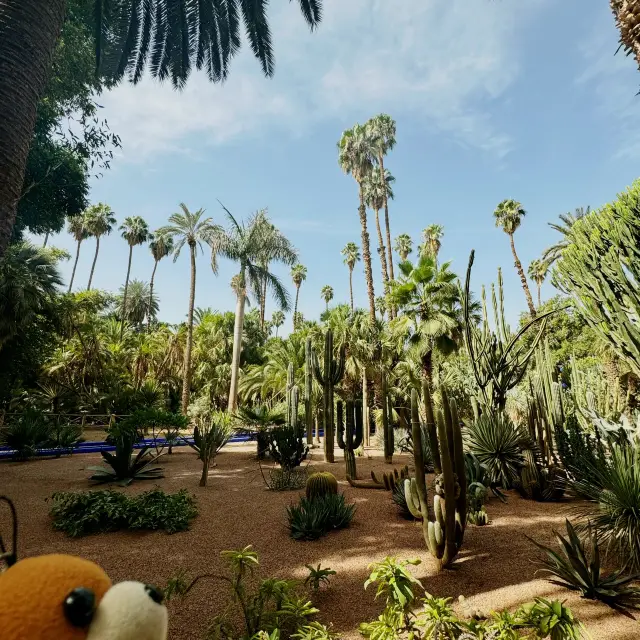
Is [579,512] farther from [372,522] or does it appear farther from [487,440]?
[372,522]

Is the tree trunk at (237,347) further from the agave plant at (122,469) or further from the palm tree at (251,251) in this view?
the agave plant at (122,469)

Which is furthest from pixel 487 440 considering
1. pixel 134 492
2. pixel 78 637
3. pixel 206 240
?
pixel 206 240

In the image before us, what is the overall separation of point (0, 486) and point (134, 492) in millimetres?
2767

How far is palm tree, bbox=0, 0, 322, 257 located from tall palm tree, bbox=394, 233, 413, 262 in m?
29.8

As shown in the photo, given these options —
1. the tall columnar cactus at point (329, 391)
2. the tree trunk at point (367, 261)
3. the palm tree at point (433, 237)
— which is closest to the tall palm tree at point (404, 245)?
the palm tree at point (433, 237)

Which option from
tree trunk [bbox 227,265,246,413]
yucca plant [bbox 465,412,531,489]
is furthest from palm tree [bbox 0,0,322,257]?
tree trunk [bbox 227,265,246,413]

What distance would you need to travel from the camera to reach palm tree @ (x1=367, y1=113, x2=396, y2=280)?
93.4 feet

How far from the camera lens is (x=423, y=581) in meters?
4.11

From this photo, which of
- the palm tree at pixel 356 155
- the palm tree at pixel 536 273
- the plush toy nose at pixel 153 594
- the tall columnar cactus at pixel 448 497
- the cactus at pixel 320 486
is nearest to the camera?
the plush toy nose at pixel 153 594

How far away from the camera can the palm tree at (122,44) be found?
3.64 m

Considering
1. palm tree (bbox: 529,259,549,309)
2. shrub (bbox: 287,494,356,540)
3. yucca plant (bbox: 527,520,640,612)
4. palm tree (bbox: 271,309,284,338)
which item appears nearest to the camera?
yucca plant (bbox: 527,520,640,612)

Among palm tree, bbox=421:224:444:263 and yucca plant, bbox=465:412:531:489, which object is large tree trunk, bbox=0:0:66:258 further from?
palm tree, bbox=421:224:444:263

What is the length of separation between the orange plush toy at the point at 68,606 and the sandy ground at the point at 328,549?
10.7 feet

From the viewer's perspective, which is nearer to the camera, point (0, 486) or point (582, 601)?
point (582, 601)
